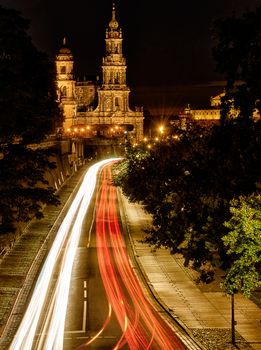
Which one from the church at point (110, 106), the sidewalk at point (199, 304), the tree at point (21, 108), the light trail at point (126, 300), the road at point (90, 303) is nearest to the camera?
the road at point (90, 303)

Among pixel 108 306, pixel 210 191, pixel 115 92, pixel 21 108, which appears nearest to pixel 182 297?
pixel 108 306

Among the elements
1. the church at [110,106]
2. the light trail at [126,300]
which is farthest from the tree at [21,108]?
the church at [110,106]

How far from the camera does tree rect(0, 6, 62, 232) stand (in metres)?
23.3

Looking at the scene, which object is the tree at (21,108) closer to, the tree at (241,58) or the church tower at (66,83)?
the tree at (241,58)

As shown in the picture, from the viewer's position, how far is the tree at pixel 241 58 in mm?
16812

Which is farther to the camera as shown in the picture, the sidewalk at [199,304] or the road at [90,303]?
the sidewalk at [199,304]

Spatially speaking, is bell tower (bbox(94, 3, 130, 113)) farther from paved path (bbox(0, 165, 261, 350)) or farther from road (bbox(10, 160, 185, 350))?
paved path (bbox(0, 165, 261, 350))

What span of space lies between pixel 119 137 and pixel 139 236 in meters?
84.9

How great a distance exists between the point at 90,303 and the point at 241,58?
13.6 meters

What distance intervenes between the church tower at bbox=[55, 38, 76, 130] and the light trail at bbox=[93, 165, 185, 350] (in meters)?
89.6

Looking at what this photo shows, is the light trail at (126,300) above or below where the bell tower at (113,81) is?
below

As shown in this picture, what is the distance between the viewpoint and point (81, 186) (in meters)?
71.6

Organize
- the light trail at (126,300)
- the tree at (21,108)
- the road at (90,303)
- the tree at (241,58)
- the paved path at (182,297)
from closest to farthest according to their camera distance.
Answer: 1. the tree at (241,58)
2. the road at (90,303)
3. the light trail at (126,300)
4. the tree at (21,108)
5. the paved path at (182,297)

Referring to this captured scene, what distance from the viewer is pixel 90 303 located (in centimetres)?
2730
